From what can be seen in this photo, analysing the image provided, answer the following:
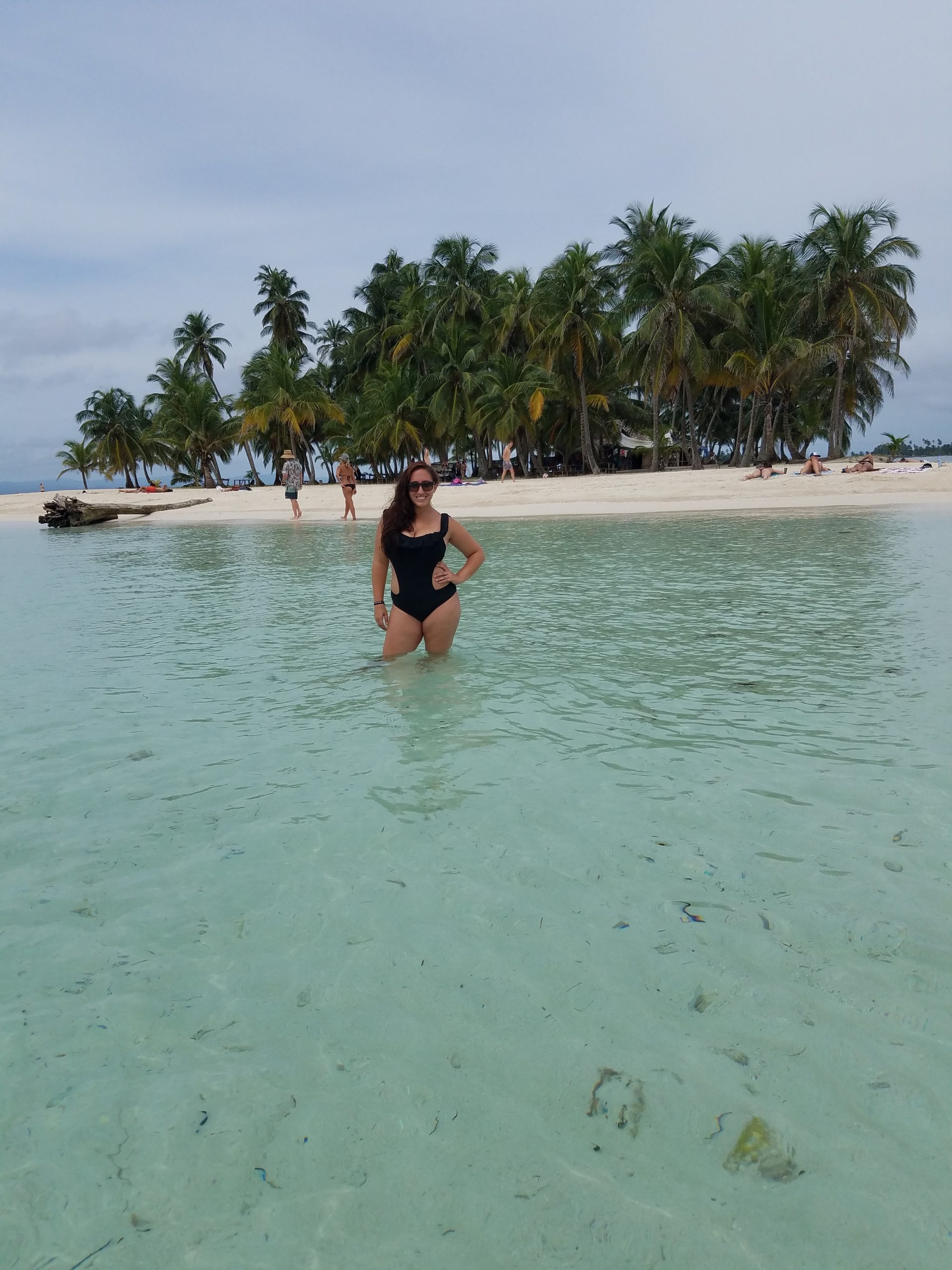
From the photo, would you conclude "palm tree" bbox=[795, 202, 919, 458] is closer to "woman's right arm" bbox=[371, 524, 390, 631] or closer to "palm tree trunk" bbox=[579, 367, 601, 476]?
"palm tree trunk" bbox=[579, 367, 601, 476]

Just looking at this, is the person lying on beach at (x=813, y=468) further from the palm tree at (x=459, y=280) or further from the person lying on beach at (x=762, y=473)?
the palm tree at (x=459, y=280)

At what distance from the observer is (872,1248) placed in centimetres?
167

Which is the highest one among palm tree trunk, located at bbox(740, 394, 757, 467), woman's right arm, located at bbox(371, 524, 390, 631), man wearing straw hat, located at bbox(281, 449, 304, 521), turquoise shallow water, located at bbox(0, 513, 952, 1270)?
palm tree trunk, located at bbox(740, 394, 757, 467)

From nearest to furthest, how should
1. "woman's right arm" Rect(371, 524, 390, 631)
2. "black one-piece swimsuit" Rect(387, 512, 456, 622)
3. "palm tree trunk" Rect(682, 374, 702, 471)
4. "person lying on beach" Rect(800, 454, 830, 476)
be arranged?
1. "black one-piece swimsuit" Rect(387, 512, 456, 622)
2. "woman's right arm" Rect(371, 524, 390, 631)
3. "person lying on beach" Rect(800, 454, 830, 476)
4. "palm tree trunk" Rect(682, 374, 702, 471)

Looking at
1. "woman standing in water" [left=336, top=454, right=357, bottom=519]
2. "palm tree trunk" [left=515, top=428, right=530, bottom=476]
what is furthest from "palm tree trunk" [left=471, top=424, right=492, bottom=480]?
"woman standing in water" [left=336, top=454, right=357, bottom=519]

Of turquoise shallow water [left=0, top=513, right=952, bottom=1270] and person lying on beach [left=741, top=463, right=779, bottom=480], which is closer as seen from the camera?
turquoise shallow water [left=0, top=513, right=952, bottom=1270]

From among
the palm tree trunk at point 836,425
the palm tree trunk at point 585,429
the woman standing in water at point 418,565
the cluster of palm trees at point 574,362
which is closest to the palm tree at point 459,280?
the cluster of palm trees at point 574,362

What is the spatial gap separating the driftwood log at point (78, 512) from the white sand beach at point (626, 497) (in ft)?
1.64

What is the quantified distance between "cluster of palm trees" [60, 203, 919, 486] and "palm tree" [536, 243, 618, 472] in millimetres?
96

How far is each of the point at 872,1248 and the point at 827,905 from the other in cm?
128

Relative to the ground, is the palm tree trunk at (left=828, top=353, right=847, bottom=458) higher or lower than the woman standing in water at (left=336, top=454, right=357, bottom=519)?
higher

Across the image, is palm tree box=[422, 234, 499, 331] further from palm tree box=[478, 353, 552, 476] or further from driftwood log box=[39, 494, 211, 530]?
driftwood log box=[39, 494, 211, 530]

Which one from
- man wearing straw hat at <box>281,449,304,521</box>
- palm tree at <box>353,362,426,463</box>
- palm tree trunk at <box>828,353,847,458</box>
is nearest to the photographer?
man wearing straw hat at <box>281,449,304,521</box>

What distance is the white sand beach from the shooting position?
24031mm
